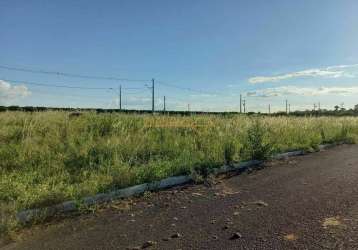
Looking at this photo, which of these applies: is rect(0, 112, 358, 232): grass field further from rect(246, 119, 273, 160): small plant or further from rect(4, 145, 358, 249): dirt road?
rect(4, 145, 358, 249): dirt road

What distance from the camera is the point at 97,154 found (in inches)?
320

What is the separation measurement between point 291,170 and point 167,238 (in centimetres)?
489

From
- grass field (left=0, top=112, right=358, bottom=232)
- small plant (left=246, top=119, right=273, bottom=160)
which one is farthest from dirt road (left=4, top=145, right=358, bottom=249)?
small plant (left=246, top=119, right=273, bottom=160)

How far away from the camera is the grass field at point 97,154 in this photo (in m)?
5.70

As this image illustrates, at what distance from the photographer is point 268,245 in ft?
12.0

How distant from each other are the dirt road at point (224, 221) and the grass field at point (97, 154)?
2.28 ft

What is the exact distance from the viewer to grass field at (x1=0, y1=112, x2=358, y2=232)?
224 inches

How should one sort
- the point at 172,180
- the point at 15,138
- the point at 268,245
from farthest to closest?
1. the point at 15,138
2. the point at 172,180
3. the point at 268,245

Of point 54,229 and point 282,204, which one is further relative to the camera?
point 282,204

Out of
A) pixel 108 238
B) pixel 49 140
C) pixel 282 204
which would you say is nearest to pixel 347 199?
pixel 282 204

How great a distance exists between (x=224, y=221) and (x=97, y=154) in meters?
4.50

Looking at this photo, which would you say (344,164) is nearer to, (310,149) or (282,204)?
(310,149)

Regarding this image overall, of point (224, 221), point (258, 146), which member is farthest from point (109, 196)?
point (258, 146)

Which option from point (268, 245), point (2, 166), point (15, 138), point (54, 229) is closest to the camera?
point (268, 245)
